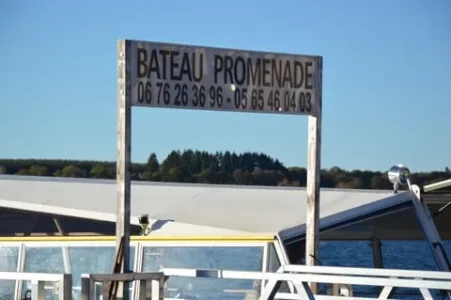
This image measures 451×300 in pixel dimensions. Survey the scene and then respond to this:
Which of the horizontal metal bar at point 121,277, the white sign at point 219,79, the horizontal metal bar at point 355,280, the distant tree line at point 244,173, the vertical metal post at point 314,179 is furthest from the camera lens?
the distant tree line at point 244,173

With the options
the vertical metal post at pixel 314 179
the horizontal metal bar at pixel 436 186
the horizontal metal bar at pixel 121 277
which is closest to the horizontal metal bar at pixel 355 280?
the horizontal metal bar at pixel 121 277

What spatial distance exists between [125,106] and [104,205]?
587 cm

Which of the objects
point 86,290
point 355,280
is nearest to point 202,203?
point 86,290

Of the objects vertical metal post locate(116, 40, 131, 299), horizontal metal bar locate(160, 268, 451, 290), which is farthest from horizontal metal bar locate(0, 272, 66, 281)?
horizontal metal bar locate(160, 268, 451, 290)

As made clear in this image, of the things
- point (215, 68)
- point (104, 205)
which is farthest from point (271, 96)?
point (104, 205)

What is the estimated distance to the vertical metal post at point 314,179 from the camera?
12.6m

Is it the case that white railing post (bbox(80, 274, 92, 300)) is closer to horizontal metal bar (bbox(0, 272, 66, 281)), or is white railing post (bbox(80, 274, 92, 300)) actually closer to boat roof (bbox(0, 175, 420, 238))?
horizontal metal bar (bbox(0, 272, 66, 281))

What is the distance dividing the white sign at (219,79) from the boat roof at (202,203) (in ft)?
6.06

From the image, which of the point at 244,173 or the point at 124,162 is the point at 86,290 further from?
the point at 244,173

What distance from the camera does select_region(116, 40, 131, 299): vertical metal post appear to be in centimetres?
1104

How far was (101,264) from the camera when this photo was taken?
14383 millimetres

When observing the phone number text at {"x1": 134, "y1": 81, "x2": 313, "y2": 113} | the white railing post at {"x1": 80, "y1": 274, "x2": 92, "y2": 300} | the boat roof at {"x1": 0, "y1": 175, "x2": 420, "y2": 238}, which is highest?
the phone number text at {"x1": 134, "y1": 81, "x2": 313, "y2": 113}

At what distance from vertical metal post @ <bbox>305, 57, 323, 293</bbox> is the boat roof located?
891 mm

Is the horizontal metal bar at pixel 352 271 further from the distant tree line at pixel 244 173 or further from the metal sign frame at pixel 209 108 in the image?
the distant tree line at pixel 244 173
